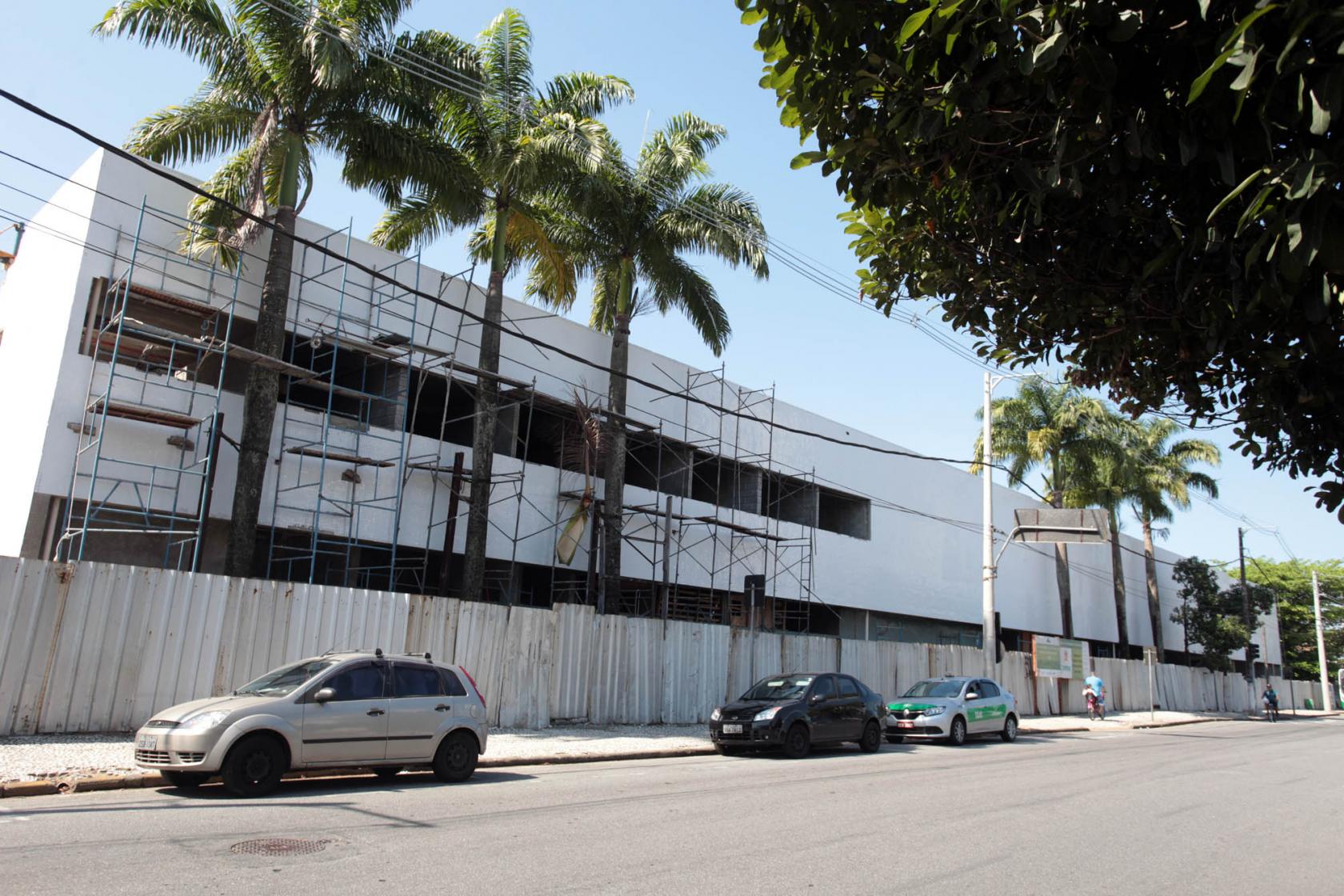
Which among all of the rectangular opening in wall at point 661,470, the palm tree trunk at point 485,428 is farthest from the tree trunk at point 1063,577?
the palm tree trunk at point 485,428

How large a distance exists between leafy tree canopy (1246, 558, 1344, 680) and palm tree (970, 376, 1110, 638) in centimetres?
3987

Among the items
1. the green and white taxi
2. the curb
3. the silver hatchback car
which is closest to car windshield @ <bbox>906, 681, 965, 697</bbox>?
the green and white taxi

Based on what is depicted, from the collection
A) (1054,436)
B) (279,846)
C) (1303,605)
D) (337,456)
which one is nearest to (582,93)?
(337,456)

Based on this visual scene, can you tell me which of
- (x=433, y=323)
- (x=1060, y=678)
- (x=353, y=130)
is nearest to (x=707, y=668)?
(x=433, y=323)

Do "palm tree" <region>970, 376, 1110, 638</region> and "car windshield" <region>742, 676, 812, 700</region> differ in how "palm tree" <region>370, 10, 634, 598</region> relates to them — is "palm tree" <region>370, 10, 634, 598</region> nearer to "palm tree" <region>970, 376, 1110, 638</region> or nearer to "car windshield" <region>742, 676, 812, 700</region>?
"car windshield" <region>742, 676, 812, 700</region>

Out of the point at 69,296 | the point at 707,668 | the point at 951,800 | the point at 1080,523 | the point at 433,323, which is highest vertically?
the point at 433,323

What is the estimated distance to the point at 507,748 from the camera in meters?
14.6

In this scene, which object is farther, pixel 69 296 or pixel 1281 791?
pixel 69 296

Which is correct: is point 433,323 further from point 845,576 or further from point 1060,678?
point 1060,678

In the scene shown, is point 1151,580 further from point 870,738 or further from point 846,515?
point 870,738

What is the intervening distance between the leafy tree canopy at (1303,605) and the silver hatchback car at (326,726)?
74.6 m

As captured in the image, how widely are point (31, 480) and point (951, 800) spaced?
49.9 feet

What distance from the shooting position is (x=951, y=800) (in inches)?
441

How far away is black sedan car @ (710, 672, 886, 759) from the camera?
16297 mm
